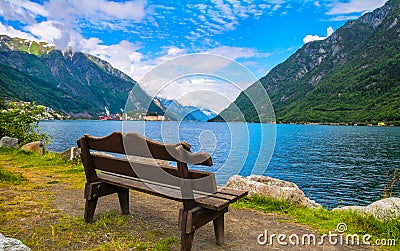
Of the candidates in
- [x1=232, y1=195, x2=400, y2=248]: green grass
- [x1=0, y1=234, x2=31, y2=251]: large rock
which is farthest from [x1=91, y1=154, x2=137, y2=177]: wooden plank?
[x1=232, y1=195, x2=400, y2=248]: green grass

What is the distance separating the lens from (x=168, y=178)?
422 centimetres

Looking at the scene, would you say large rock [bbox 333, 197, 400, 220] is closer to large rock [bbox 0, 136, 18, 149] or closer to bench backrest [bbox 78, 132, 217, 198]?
bench backrest [bbox 78, 132, 217, 198]

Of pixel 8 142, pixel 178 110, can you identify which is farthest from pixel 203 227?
pixel 8 142

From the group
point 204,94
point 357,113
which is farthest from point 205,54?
point 357,113

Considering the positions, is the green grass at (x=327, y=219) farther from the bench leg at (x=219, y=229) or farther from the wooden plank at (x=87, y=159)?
the wooden plank at (x=87, y=159)

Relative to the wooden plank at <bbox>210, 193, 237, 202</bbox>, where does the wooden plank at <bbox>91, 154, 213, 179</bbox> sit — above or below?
above

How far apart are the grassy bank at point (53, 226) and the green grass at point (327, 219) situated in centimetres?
275

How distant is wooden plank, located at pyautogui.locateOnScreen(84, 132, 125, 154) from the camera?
14.1 ft

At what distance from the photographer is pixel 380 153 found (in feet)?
156

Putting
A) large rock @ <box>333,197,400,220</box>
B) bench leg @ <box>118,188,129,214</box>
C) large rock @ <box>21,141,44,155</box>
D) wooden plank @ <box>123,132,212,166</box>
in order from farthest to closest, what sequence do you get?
large rock @ <box>21,141,44,155</box>
bench leg @ <box>118,188,129,214</box>
large rock @ <box>333,197,400,220</box>
wooden plank @ <box>123,132,212,166</box>

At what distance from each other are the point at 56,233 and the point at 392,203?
6528mm

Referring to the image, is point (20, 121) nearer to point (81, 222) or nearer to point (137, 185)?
point (81, 222)

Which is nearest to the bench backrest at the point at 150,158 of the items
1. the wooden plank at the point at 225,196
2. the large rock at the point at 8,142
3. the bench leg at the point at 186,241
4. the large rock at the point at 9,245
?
the wooden plank at the point at 225,196

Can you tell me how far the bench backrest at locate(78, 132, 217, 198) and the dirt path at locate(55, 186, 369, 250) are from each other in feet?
3.35
